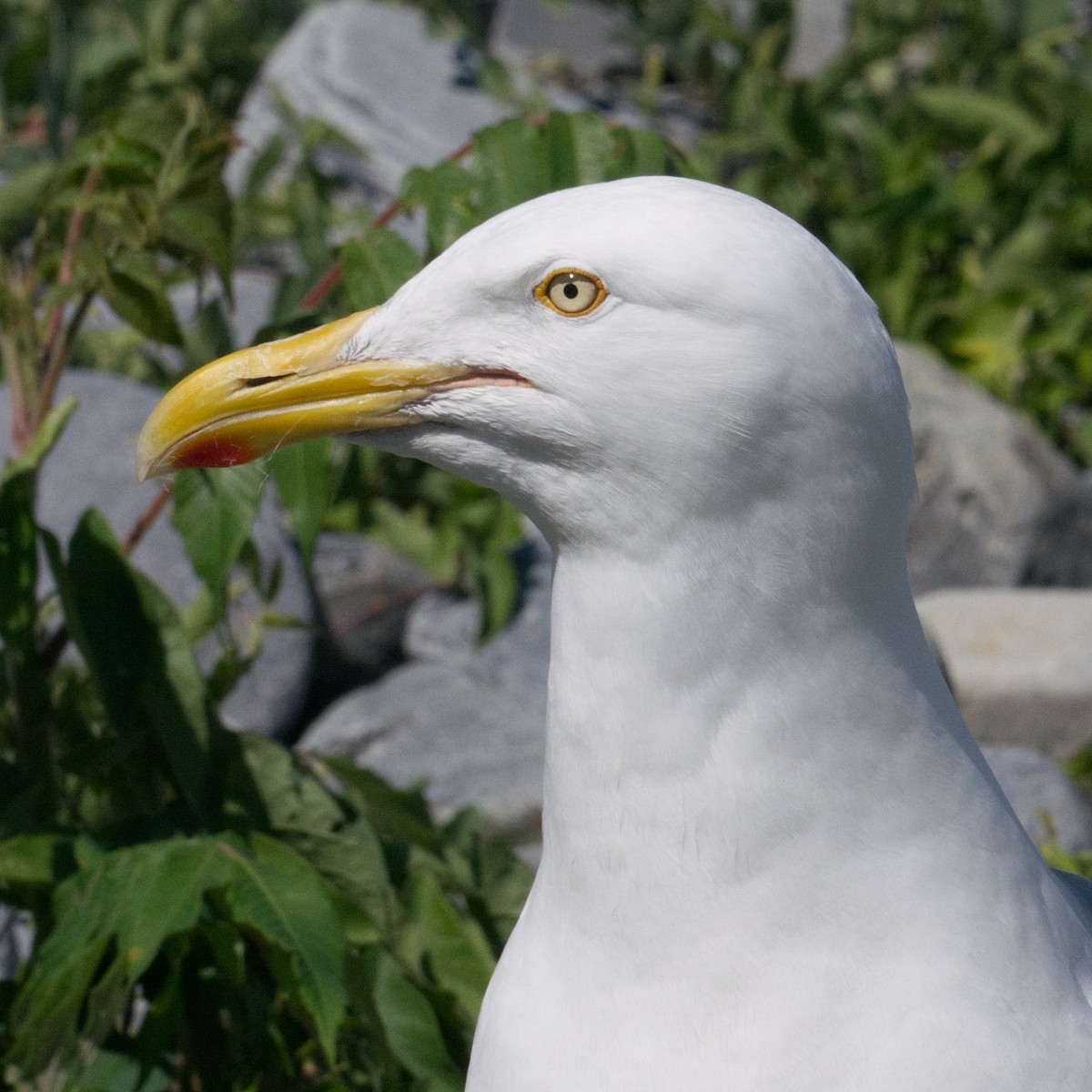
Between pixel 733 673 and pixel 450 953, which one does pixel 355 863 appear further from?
pixel 733 673

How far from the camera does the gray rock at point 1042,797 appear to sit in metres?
3.19

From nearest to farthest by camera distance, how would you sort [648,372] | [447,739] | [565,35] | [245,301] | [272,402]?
[648,372] → [272,402] → [447,739] → [245,301] → [565,35]

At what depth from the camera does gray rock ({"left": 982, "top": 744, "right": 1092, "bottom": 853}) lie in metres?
3.19

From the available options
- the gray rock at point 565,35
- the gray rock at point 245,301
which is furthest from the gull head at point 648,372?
the gray rock at point 565,35

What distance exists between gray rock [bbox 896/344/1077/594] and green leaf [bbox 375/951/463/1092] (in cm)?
281

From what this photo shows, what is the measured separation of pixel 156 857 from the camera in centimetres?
202

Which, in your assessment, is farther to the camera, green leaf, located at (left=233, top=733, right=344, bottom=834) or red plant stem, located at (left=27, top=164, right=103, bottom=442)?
green leaf, located at (left=233, top=733, right=344, bottom=834)

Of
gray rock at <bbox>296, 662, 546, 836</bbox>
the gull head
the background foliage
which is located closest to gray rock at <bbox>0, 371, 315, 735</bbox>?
gray rock at <bbox>296, 662, 546, 836</bbox>

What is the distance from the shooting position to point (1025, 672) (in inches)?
157

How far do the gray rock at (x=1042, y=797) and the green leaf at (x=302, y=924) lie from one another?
1.61 meters

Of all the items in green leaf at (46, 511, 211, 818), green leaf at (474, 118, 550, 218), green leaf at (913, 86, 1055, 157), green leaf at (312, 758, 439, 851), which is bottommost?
green leaf at (913, 86, 1055, 157)

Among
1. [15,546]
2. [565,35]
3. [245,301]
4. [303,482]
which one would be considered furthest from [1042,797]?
[565,35]

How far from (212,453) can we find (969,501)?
135 inches

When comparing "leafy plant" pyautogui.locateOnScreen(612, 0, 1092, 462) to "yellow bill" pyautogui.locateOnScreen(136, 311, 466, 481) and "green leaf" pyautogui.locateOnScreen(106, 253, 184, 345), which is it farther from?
"yellow bill" pyautogui.locateOnScreen(136, 311, 466, 481)
